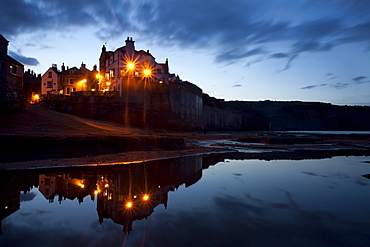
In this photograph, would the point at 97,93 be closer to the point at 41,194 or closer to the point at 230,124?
the point at 41,194

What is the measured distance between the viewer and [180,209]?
5.88 metres

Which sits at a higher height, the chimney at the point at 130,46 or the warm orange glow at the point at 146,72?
the chimney at the point at 130,46

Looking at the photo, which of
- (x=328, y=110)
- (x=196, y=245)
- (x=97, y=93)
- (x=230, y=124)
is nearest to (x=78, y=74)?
(x=97, y=93)

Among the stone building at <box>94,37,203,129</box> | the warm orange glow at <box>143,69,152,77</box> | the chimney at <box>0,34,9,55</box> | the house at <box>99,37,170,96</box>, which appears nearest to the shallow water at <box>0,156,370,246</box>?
the chimney at <box>0,34,9,55</box>

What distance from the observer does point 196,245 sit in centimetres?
395

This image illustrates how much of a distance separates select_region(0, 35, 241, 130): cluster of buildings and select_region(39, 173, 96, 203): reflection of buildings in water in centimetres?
2507

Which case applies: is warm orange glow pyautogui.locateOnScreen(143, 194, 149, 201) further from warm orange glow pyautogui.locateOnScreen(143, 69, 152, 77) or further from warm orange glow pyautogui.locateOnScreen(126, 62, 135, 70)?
warm orange glow pyautogui.locateOnScreen(126, 62, 135, 70)

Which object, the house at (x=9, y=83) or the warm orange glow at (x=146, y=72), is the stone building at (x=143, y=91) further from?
the house at (x=9, y=83)

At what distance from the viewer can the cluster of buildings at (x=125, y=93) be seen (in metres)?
46.3

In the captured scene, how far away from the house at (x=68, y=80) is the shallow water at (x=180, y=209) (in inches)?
2436

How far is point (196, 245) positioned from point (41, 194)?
17.5 feet

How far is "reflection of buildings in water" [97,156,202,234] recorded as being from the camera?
17.9 ft

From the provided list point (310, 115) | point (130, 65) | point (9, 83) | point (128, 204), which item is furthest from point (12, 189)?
point (310, 115)

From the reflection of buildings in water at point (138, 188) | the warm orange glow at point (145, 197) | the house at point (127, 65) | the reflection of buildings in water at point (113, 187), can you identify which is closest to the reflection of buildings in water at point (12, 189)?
the reflection of buildings in water at point (113, 187)
